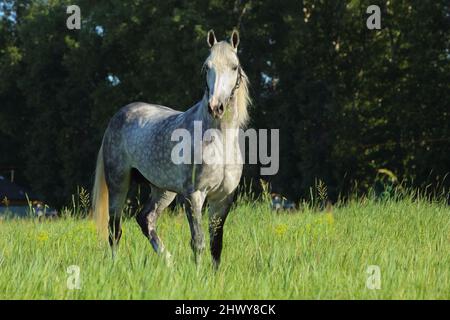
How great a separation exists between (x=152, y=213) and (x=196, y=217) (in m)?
1.78

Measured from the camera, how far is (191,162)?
720 cm

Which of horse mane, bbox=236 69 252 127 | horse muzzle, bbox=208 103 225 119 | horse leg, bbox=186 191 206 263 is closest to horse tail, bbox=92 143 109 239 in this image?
horse leg, bbox=186 191 206 263

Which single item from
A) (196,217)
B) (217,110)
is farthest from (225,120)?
(196,217)

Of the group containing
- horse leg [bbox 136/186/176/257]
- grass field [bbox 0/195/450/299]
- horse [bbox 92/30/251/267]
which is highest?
horse [bbox 92/30/251/267]

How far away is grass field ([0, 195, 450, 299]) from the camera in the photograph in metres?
5.66

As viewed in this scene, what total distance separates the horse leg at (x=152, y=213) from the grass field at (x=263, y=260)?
228mm

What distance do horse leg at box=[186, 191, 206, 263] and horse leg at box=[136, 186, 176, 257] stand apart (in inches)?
51.0

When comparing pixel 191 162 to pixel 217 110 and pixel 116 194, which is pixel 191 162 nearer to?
pixel 217 110

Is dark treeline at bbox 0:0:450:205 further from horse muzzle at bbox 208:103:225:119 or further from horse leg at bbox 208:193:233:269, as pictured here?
horse muzzle at bbox 208:103:225:119

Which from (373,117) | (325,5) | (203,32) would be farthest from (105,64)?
(373,117)

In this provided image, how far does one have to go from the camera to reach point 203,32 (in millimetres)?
28344

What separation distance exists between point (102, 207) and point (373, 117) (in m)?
19.3

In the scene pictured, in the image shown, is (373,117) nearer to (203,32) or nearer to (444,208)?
(203,32)
